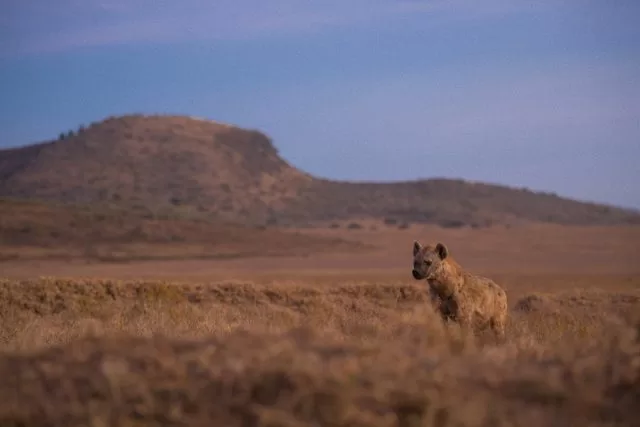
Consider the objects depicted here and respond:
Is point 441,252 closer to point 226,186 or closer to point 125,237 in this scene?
point 125,237

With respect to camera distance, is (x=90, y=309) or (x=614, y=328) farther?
(x=90, y=309)

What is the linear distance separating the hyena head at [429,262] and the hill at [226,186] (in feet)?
273

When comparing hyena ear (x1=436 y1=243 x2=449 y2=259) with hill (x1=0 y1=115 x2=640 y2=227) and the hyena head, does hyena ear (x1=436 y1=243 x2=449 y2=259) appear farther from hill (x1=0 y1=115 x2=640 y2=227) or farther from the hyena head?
hill (x1=0 y1=115 x2=640 y2=227)

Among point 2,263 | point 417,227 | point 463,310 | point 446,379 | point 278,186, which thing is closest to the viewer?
point 446,379

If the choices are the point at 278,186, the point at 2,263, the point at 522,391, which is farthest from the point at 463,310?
the point at 278,186

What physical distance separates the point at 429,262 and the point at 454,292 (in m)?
0.56

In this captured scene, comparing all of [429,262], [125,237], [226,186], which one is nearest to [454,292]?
[429,262]

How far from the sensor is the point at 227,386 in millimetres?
5754

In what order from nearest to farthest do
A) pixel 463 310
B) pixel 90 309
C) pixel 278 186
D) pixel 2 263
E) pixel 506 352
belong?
1. pixel 506 352
2. pixel 463 310
3. pixel 90 309
4. pixel 2 263
5. pixel 278 186

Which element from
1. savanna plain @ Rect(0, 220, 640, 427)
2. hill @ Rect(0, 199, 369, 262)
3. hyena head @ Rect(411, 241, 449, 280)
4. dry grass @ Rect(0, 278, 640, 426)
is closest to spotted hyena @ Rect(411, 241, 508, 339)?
hyena head @ Rect(411, 241, 449, 280)

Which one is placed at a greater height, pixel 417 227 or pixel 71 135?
pixel 71 135

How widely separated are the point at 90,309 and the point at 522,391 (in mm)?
14862

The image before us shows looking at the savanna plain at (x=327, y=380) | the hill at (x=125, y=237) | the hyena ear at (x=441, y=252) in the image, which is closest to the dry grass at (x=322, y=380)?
the savanna plain at (x=327, y=380)

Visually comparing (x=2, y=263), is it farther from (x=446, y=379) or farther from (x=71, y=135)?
Result: (x=71, y=135)
